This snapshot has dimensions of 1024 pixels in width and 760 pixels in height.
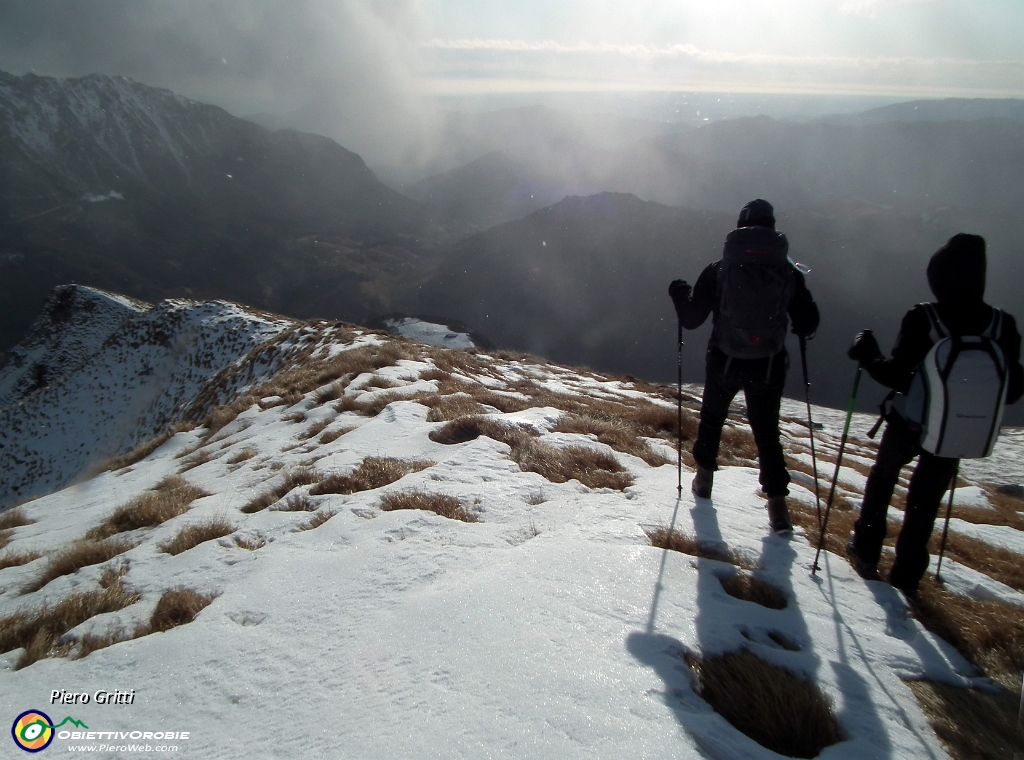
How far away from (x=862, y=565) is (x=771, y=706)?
255 cm

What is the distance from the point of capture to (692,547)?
392 centimetres

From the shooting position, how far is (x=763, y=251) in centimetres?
445

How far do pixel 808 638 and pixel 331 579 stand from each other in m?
3.19

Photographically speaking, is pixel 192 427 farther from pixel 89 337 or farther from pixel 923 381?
pixel 89 337

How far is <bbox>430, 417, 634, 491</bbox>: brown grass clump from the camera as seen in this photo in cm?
550

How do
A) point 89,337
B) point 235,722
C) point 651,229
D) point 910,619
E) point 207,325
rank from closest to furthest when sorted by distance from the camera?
1. point 235,722
2. point 910,619
3. point 207,325
4. point 89,337
5. point 651,229

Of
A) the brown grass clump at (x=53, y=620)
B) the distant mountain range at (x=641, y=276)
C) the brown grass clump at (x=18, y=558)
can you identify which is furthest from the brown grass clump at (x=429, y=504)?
the distant mountain range at (x=641, y=276)

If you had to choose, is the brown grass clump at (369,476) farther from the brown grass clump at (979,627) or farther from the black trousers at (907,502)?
the brown grass clump at (979,627)

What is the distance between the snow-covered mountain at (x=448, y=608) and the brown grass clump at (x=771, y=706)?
0.08 m

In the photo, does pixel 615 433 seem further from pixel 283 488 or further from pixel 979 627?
pixel 283 488

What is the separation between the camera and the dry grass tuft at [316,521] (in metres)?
4.50

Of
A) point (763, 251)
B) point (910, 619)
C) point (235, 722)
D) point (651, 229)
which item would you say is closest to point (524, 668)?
point (235, 722)

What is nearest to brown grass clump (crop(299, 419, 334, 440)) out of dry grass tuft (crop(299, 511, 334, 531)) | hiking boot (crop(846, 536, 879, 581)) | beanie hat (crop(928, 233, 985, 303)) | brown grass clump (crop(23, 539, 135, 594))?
brown grass clump (crop(23, 539, 135, 594))

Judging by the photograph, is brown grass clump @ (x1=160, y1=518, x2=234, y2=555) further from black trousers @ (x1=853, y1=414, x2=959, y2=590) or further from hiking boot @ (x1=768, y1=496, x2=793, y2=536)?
black trousers @ (x1=853, y1=414, x2=959, y2=590)
